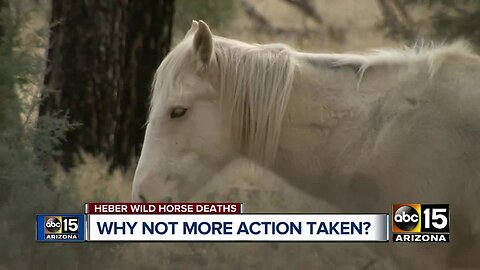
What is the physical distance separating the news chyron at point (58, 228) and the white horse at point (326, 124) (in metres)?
0.91

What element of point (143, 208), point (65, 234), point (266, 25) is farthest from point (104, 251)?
point (266, 25)

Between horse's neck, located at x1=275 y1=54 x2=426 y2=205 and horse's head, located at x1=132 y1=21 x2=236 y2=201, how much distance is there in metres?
0.40

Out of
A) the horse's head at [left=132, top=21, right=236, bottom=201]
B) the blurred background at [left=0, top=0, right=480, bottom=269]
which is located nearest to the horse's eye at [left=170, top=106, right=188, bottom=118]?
the horse's head at [left=132, top=21, right=236, bottom=201]

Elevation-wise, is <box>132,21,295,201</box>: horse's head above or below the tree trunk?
below

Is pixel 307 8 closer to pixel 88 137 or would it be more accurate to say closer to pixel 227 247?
pixel 88 137

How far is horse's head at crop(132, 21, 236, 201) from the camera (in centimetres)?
482

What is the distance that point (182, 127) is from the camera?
4832 mm

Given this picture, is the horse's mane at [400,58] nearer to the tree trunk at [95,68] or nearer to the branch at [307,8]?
the tree trunk at [95,68]

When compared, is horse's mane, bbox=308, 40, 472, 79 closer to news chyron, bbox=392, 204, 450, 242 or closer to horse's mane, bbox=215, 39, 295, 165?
horse's mane, bbox=215, 39, 295, 165

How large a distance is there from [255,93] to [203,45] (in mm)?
379

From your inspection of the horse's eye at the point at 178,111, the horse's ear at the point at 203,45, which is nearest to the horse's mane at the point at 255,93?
the horse's ear at the point at 203,45

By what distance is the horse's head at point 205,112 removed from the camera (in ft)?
15.8

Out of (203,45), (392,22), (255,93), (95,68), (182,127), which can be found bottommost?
(182,127)

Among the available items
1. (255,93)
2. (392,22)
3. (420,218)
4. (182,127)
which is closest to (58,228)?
(182,127)
